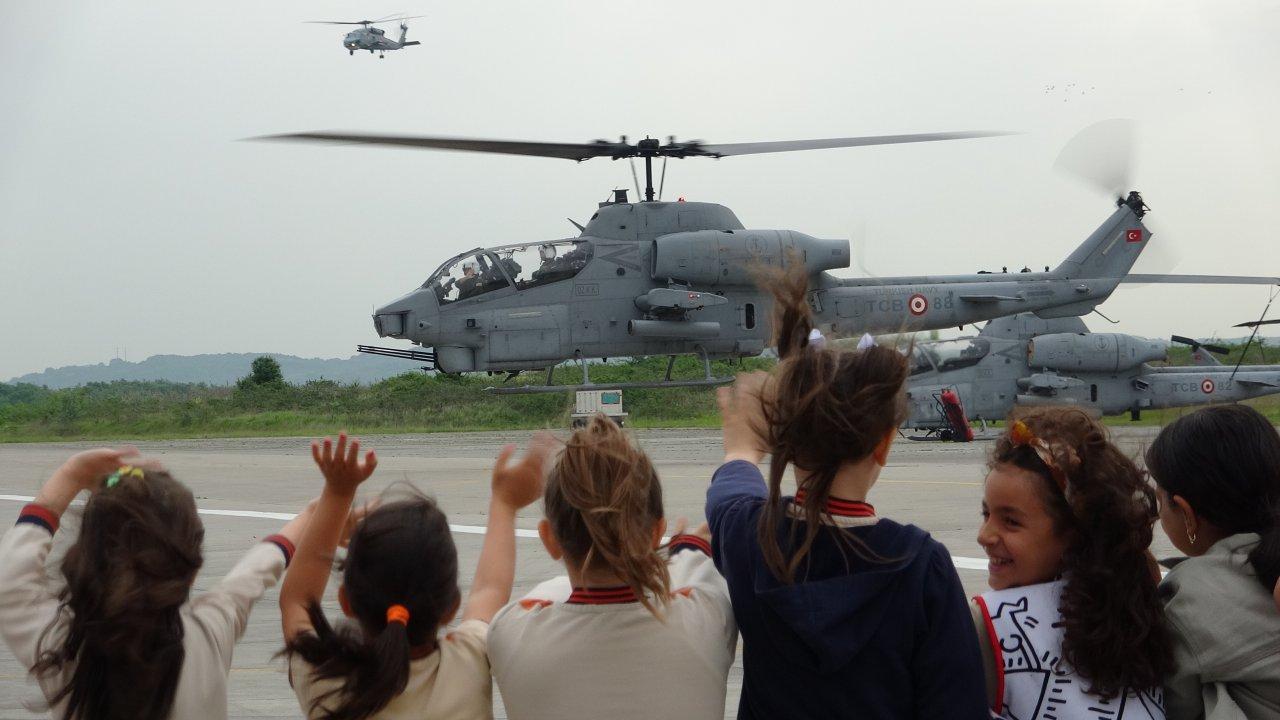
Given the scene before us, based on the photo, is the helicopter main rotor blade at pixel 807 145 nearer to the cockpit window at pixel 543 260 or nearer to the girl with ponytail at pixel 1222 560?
the cockpit window at pixel 543 260

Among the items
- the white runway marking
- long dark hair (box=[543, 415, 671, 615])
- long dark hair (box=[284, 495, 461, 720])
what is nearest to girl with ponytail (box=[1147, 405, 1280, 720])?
long dark hair (box=[543, 415, 671, 615])

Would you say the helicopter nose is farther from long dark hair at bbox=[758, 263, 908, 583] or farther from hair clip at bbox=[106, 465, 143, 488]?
long dark hair at bbox=[758, 263, 908, 583]

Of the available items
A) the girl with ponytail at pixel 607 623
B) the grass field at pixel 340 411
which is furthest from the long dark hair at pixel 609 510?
the grass field at pixel 340 411

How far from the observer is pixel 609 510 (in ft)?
7.26

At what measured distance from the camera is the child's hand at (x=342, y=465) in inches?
97.4

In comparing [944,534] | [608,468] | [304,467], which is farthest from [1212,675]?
[304,467]

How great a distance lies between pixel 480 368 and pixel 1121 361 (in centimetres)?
1264

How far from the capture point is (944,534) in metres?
8.05

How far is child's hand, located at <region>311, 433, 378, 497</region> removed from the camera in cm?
247

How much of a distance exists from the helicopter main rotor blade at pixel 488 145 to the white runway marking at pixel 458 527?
178 inches

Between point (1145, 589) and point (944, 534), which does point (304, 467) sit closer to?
point (944, 534)

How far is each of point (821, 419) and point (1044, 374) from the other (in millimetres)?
20190

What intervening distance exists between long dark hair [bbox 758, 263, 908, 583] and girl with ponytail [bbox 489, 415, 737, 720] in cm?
27

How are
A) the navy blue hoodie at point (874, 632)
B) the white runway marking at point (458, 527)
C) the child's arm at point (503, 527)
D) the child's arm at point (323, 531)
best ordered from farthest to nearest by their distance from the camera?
the white runway marking at point (458, 527) → the child's arm at point (503, 527) → the child's arm at point (323, 531) → the navy blue hoodie at point (874, 632)
